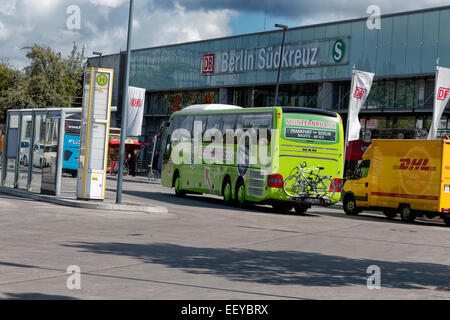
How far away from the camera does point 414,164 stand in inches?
963

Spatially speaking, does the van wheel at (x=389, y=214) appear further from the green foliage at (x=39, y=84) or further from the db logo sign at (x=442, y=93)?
the green foliage at (x=39, y=84)

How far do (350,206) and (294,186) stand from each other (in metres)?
4.89

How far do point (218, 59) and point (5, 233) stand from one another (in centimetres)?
4369

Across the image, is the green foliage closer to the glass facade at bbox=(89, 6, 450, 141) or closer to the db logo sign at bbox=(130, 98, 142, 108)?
the glass facade at bbox=(89, 6, 450, 141)

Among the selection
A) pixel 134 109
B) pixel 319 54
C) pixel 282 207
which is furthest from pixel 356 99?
pixel 134 109

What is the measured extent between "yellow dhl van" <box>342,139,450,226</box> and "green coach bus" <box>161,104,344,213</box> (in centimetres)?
213

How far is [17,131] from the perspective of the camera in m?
25.7

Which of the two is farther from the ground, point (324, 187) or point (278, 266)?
point (324, 187)

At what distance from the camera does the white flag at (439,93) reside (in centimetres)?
3100

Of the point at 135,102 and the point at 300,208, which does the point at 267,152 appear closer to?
the point at 300,208

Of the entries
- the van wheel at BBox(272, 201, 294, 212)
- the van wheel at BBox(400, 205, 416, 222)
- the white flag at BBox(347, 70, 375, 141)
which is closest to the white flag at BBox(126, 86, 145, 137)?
the white flag at BBox(347, 70, 375, 141)
